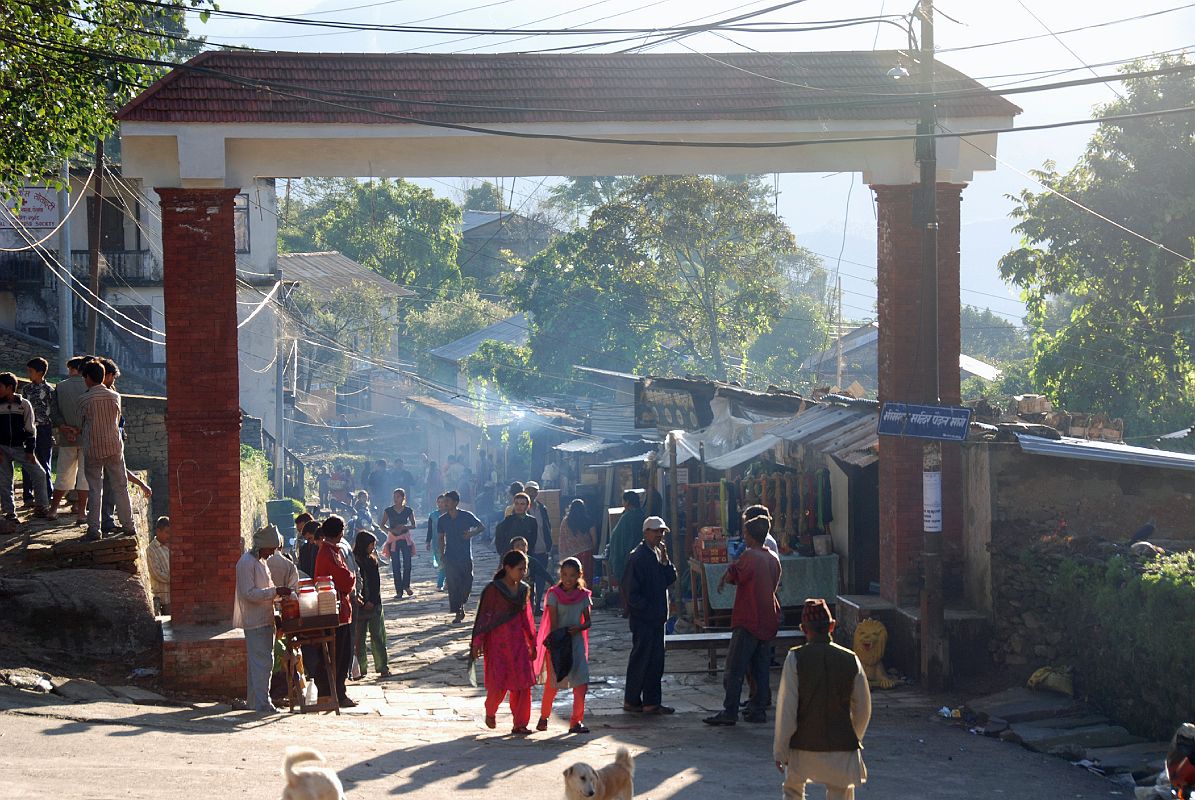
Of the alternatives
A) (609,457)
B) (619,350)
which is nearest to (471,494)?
(619,350)

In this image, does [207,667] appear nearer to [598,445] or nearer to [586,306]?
[598,445]

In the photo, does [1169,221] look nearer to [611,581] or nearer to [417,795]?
[611,581]

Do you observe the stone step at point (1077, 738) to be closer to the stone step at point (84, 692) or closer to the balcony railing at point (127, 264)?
the stone step at point (84, 692)

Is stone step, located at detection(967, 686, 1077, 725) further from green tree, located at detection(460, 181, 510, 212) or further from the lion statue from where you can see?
green tree, located at detection(460, 181, 510, 212)

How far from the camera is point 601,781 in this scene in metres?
6.85

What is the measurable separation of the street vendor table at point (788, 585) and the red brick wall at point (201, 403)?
5.48 metres

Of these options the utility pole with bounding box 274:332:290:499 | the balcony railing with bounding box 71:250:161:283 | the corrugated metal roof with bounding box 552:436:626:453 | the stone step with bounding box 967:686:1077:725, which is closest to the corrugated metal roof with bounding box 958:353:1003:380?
the corrugated metal roof with bounding box 552:436:626:453

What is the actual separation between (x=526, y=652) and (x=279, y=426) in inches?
990

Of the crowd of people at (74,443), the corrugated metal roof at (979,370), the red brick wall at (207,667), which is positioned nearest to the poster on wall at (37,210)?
the crowd of people at (74,443)

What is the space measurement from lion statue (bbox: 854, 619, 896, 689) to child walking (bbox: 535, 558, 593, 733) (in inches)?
134

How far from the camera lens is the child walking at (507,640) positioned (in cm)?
997

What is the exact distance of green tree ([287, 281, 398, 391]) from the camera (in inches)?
1881

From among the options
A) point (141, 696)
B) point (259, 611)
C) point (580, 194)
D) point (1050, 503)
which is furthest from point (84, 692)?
point (580, 194)

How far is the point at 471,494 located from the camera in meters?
38.5
